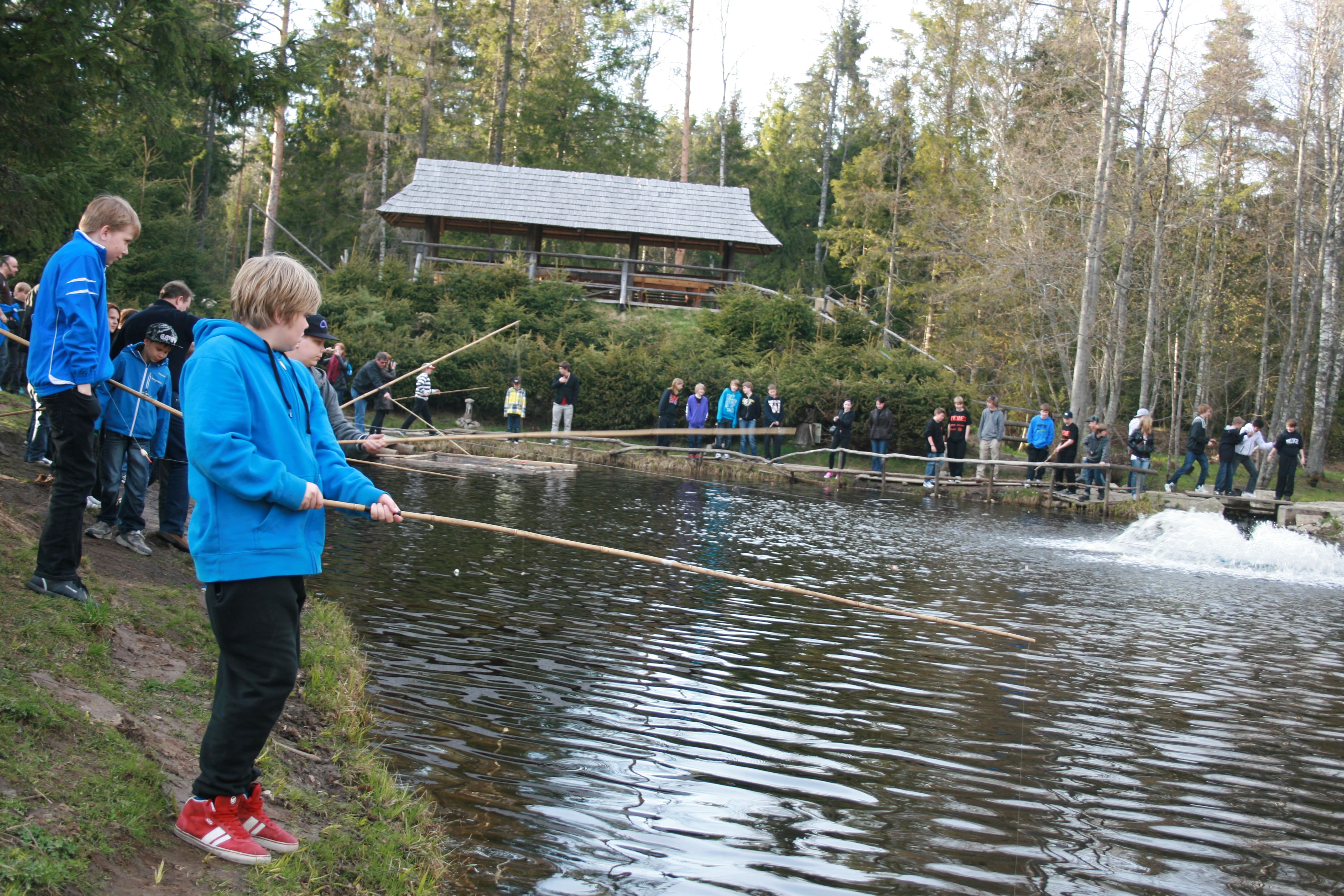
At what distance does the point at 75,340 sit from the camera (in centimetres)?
498

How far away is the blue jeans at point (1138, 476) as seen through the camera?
1962 cm

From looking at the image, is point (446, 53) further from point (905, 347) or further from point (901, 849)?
point (901, 849)

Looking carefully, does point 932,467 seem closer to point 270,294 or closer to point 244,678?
point 270,294

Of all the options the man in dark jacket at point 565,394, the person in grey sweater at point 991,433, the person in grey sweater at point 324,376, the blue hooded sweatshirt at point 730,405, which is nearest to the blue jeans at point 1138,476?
the person in grey sweater at point 991,433

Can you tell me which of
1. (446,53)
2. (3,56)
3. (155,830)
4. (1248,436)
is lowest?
(155,830)

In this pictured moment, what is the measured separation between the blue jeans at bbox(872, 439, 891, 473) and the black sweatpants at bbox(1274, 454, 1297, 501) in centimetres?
732

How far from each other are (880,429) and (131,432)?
54.8 feet

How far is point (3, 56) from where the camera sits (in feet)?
24.2

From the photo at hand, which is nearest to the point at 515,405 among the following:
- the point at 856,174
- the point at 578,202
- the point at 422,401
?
the point at 422,401

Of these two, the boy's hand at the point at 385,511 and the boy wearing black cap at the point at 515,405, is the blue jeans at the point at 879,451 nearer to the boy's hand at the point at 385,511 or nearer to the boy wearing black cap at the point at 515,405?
the boy wearing black cap at the point at 515,405

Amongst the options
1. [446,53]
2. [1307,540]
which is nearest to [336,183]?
[446,53]

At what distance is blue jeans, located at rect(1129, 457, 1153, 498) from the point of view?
1962 cm

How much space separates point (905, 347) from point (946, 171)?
1032 centimetres

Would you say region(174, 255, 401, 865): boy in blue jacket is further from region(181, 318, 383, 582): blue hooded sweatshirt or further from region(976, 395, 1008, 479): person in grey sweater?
region(976, 395, 1008, 479): person in grey sweater
